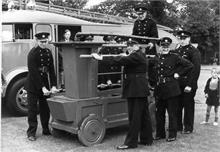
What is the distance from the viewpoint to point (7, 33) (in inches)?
341

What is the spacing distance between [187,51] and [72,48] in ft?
7.77

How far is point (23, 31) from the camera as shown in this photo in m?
8.86

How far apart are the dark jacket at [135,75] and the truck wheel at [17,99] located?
3.31 metres

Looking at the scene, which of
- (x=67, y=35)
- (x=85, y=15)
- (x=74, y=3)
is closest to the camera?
(x=67, y=35)

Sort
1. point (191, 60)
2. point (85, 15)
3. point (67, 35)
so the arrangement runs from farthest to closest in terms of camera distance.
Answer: point (85, 15)
point (67, 35)
point (191, 60)

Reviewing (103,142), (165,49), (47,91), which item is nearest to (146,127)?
(103,142)

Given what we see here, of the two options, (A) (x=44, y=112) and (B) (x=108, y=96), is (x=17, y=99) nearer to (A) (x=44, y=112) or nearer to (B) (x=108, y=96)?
(A) (x=44, y=112)

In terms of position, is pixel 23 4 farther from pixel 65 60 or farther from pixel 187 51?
pixel 187 51

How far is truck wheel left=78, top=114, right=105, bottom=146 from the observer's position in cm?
599

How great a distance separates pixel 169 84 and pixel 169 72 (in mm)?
215

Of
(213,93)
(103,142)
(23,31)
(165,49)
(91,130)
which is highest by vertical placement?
(23,31)

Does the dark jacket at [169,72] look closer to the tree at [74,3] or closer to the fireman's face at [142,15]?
the fireman's face at [142,15]

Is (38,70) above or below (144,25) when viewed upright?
below

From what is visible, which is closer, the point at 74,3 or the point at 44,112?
the point at 44,112
